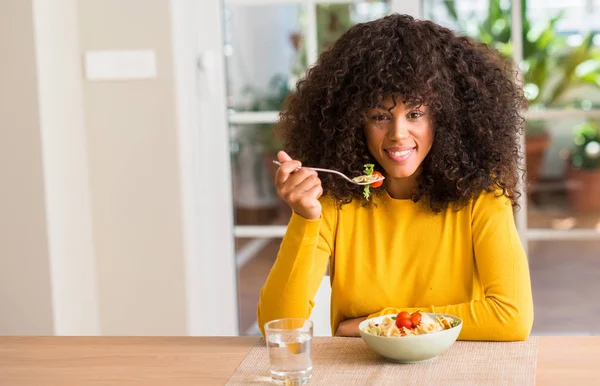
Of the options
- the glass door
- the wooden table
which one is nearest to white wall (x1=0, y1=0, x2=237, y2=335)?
the glass door

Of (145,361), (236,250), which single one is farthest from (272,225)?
(145,361)

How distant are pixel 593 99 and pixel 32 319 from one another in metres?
2.24

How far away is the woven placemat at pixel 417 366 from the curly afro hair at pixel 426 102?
37 centimetres

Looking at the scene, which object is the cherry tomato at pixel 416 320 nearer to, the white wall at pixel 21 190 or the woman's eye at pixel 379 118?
the woman's eye at pixel 379 118

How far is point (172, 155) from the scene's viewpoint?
3141 millimetres

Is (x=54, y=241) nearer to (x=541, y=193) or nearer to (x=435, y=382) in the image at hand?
(x=435, y=382)

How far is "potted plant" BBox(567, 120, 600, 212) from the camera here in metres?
3.86

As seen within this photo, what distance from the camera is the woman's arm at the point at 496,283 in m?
1.64

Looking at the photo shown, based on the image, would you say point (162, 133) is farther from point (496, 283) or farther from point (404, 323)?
point (404, 323)

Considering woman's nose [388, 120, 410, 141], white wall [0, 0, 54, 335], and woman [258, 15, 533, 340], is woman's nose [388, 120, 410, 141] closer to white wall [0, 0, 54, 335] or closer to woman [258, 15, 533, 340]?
woman [258, 15, 533, 340]

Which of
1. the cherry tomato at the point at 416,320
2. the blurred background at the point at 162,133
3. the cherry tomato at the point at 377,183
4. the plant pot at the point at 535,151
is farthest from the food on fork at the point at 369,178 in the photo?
the plant pot at the point at 535,151

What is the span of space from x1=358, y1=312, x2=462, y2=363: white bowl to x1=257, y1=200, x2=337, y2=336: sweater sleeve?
262mm

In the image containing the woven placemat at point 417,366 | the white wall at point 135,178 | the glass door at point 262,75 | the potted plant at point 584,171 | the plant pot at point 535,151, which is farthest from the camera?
the plant pot at point 535,151

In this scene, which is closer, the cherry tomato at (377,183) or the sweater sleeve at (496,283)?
the sweater sleeve at (496,283)
